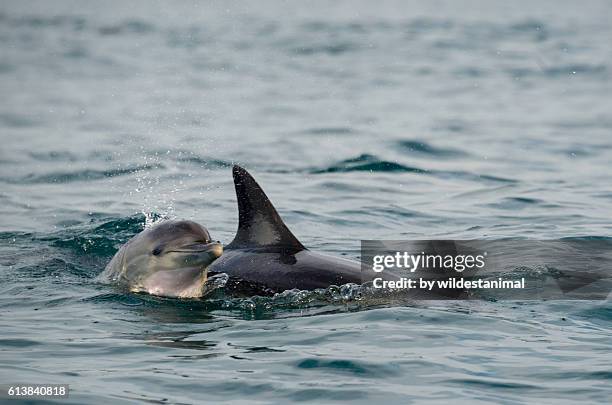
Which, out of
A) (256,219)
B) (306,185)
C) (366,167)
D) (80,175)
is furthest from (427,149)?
(256,219)

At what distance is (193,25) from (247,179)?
3846 cm

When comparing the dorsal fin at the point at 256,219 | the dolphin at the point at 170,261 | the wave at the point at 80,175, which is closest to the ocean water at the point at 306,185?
the wave at the point at 80,175

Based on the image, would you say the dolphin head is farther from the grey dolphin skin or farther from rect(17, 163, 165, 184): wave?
rect(17, 163, 165, 184): wave

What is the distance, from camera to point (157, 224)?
32.4ft

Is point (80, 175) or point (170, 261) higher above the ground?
point (80, 175)

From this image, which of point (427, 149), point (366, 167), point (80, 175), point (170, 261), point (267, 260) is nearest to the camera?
point (267, 260)

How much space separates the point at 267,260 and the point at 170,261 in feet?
2.64

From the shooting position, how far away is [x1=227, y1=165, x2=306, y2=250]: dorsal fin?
9438mm

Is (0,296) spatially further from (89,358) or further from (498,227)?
(498,227)

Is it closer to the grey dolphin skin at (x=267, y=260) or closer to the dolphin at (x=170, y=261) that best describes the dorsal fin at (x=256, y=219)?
the grey dolphin skin at (x=267, y=260)

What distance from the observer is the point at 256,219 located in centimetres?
954

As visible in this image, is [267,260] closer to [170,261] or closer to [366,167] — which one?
[170,261]

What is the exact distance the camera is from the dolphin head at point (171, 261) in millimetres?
9508

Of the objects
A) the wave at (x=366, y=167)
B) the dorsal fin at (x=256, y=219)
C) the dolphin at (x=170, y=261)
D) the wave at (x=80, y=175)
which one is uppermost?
the wave at (x=366, y=167)
